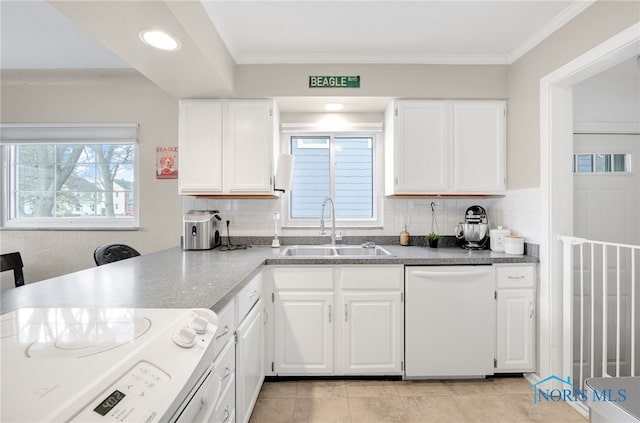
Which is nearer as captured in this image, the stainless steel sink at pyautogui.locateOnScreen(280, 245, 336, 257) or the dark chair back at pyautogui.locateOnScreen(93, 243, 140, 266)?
the dark chair back at pyautogui.locateOnScreen(93, 243, 140, 266)

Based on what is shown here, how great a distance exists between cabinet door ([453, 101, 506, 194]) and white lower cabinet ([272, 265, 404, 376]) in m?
1.04

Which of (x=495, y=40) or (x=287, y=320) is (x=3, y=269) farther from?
(x=495, y=40)

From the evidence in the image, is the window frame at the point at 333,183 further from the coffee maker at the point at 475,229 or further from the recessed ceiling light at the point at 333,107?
the coffee maker at the point at 475,229

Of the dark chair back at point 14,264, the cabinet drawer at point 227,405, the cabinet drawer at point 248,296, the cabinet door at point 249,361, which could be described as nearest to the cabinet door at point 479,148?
the cabinet drawer at point 248,296

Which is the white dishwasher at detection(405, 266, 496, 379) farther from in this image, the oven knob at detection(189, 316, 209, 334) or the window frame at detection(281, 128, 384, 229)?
the oven knob at detection(189, 316, 209, 334)

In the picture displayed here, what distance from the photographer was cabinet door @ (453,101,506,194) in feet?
8.19

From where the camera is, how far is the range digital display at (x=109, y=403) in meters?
0.56

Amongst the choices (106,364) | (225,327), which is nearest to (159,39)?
(225,327)

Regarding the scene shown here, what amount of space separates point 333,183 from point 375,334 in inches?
55.2

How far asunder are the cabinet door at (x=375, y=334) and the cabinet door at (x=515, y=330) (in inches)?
28.5

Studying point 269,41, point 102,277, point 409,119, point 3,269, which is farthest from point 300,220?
point 3,269

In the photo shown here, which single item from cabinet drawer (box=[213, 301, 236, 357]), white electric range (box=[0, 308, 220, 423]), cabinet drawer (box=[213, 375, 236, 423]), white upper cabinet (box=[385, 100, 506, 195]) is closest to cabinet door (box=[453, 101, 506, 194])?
white upper cabinet (box=[385, 100, 506, 195])

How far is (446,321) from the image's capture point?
216 centimetres

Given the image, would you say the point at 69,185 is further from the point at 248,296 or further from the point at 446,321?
the point at 446,321
